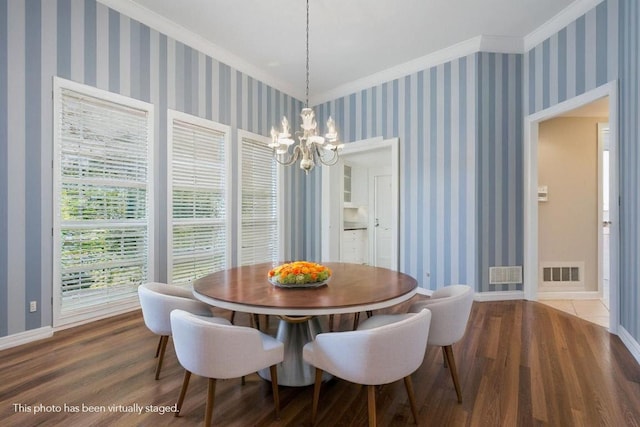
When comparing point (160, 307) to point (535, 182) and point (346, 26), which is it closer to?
point (346, 26)

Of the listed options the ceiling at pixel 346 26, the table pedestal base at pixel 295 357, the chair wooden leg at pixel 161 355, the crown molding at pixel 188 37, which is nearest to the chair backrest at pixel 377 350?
the table pedestal base at pixel 295 357

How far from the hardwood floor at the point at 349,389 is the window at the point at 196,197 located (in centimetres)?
116

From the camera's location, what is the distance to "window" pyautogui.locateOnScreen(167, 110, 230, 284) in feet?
11.5

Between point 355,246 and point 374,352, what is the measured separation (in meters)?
4.86

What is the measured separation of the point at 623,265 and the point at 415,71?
10.4 ft

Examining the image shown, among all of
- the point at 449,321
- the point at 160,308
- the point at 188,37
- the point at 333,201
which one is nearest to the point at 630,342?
the point at 449,321

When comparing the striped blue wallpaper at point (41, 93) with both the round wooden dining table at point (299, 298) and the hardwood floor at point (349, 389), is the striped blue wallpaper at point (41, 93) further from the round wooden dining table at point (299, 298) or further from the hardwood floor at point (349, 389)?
the round wooden dining table at point (299, 298)

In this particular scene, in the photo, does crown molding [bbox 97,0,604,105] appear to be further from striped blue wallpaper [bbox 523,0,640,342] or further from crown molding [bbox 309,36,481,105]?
striped blue wallpaper [bbox 523,0,640,342]

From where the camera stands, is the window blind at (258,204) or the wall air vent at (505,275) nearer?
the wall air vent at (505,275)

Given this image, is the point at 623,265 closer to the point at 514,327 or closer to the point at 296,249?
the point at 514,327

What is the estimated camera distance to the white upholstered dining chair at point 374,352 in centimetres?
132

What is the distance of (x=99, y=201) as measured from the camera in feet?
9.61

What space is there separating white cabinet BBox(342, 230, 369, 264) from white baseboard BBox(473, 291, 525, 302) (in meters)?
2.43

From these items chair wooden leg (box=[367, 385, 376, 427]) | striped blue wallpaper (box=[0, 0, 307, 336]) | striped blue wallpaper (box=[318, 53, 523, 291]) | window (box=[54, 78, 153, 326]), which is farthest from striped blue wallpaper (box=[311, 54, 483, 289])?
window (box=[54, 78, 153, 326])
